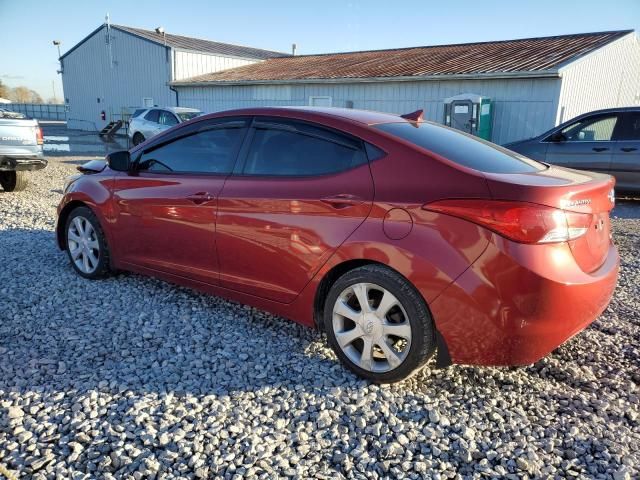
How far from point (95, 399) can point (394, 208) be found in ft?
6.12

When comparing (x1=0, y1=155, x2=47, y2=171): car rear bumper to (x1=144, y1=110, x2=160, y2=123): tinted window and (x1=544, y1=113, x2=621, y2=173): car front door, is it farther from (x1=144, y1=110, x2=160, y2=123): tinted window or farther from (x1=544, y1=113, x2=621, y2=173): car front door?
(x1=544, y1=113, x2=621, y2=173): car front door

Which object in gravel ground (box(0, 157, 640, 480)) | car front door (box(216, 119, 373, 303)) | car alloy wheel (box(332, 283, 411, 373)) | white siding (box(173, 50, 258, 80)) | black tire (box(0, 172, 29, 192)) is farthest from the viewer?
white siding (box(173, 50, 258, 80))

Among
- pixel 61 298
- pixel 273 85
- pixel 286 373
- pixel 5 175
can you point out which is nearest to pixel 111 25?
pixel 273 85

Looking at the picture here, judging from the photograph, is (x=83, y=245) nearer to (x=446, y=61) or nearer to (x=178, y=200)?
(x=178, y=200)

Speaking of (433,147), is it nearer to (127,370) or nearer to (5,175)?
(127,370)

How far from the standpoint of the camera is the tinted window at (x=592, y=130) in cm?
875

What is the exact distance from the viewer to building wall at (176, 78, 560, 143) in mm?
13453

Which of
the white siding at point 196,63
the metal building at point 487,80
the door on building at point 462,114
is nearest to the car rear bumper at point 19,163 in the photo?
the door on building at point 462,114

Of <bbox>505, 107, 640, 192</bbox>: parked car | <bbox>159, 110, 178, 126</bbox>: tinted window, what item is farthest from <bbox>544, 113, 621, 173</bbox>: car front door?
<bbox>159, 110, 178, 126</bbox>: tinted window

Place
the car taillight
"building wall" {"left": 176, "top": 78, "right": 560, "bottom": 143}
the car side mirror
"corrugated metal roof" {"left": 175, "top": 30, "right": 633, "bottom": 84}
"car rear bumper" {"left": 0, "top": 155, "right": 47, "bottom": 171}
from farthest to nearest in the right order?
"corrugated metal roof" {"left": 175, "top": 30, "right": 633, "bottom": 84}
"building wall" {"left": 176, "top": 78, "right": 560, "bottom": 143}
"car rear bumper" {"left": 0, "top": 155, "right": 47, "bottom": 171}
the car side mirror
the car taillight

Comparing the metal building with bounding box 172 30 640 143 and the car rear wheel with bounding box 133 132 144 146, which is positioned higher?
the metal building with bounding box 172 30 640 143

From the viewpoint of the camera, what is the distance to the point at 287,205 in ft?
10.1

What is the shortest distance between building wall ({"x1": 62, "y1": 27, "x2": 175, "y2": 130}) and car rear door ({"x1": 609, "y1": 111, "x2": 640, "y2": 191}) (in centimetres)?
2132

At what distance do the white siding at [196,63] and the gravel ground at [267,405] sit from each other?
23452 millimetres
